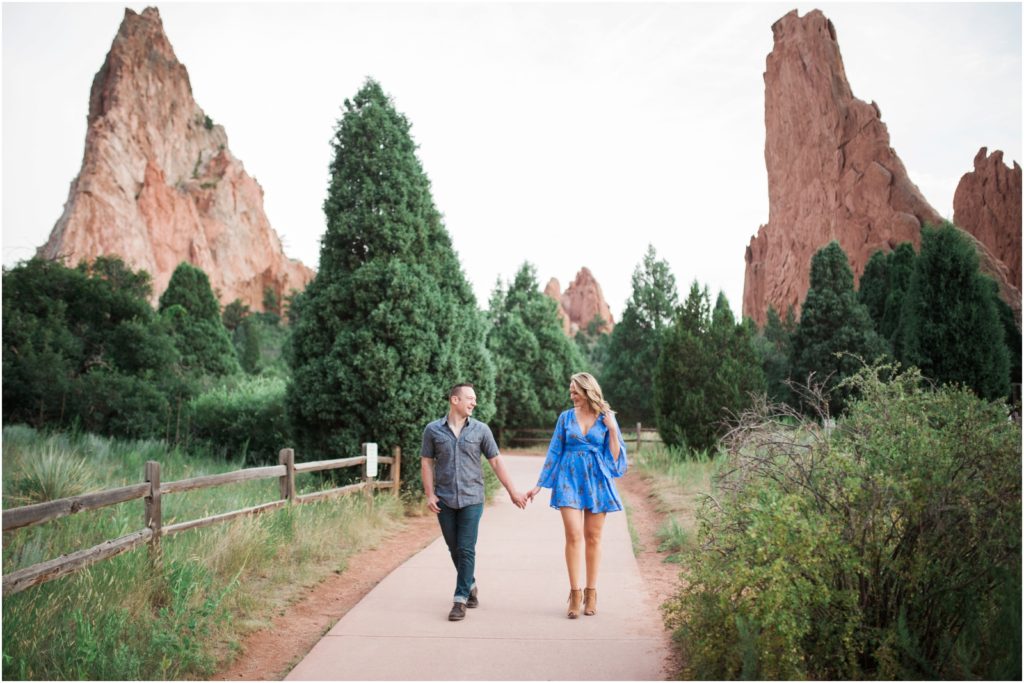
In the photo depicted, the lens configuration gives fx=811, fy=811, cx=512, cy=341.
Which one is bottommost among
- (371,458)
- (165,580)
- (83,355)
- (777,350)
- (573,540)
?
(165,580)

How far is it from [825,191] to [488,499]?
1133cm

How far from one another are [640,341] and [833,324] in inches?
330

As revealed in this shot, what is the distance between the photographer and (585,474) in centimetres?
611

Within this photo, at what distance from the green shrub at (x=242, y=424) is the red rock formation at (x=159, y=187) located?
50.7 m

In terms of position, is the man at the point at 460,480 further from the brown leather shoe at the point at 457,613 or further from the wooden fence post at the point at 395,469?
the wooden fence post at the point at 395,469

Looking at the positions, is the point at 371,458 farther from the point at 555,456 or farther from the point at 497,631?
the point at 497,631

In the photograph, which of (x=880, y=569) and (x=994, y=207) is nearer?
(x=880, y=569)

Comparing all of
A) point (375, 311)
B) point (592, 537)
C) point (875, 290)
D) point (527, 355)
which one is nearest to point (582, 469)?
point (592, 537)

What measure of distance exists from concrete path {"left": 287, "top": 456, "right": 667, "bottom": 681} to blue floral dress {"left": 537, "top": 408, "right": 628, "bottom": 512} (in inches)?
34.1

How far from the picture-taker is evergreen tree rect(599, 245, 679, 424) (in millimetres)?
33156

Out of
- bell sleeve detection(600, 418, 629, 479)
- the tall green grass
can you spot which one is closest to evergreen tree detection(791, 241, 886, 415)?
the tall green grass

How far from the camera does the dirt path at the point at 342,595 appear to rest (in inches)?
206

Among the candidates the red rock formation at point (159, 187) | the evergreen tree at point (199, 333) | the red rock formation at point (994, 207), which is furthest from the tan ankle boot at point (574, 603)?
the red rock formation at point (159, 187)

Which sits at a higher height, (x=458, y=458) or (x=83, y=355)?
(x=83, y=355)
